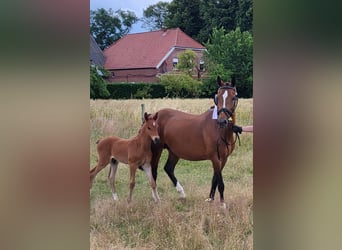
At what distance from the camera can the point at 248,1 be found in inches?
84.4

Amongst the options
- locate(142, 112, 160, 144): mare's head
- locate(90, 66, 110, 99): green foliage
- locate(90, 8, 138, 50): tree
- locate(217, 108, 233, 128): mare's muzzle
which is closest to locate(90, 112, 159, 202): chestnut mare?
locate(142, 112, 160, 144): mare's head

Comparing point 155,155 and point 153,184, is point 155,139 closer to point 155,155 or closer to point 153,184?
point 155,155

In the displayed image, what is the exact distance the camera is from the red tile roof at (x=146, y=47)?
223cm

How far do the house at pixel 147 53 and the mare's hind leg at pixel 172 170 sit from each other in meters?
0.44

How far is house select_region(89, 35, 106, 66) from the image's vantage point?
6.75 feet

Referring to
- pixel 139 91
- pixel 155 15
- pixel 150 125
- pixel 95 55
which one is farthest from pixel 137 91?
pixel 155 15

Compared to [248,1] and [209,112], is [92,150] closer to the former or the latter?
[209,112]

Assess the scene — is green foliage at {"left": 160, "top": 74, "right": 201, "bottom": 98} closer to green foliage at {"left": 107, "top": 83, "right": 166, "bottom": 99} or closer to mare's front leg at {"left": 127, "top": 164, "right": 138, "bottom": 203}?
green foliage at {"left": 107, "top": 83, "right": 166, "bottom": 99}

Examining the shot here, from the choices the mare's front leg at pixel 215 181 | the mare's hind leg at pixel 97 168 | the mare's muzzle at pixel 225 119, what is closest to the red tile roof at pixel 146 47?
the mare's muzzle at pixel 225 119

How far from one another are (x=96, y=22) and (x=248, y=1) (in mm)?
791

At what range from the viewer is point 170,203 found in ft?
7.32

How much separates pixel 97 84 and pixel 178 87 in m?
0.45

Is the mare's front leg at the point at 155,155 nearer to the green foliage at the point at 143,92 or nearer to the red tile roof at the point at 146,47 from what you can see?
the green foliage at the point at 143,92
